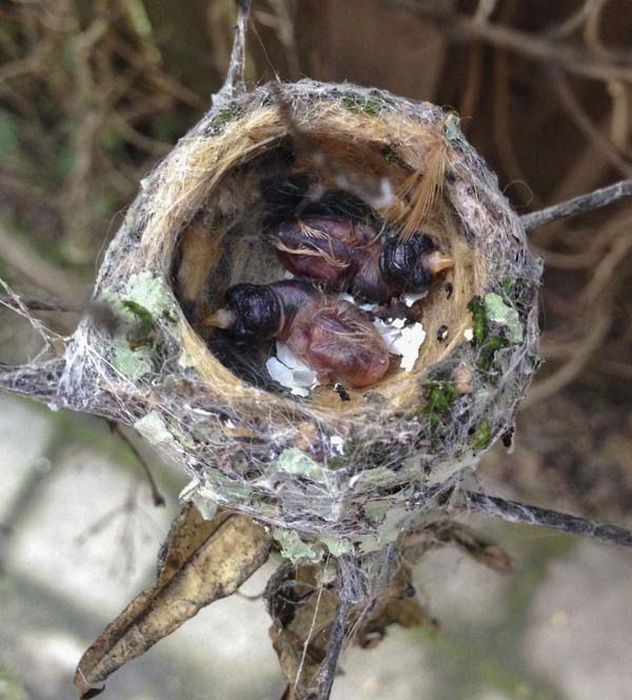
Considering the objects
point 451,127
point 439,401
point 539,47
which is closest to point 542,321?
point 539,47

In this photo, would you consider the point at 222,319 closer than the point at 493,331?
No

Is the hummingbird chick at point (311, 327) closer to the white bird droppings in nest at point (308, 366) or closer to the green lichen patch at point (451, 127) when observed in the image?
the white bird droppings in nest at point (308, 366)

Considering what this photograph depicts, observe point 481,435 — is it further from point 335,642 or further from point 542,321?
point 542,321

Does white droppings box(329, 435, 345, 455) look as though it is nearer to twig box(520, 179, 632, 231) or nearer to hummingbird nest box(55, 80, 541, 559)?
hummingbird nest box(55, 80, 541, 559)

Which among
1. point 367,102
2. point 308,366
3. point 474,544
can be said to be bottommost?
point 474,544

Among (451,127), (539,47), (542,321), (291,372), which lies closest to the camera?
(451,127)

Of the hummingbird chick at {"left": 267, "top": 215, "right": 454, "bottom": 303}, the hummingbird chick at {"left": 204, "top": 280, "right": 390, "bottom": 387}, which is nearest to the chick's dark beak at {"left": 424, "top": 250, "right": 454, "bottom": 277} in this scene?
the hummingbird chick at {"left": 267, "top": 215, "right": 454, "bottom": 303}

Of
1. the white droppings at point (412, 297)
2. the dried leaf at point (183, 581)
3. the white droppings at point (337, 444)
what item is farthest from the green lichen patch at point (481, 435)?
the white droppings at point (412, 297)
